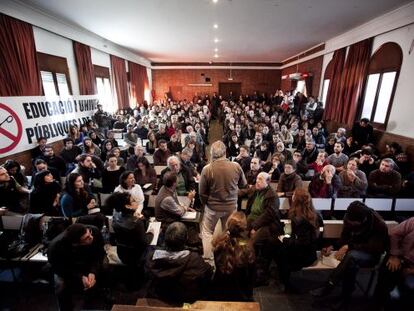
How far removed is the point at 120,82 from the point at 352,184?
10.9 metres

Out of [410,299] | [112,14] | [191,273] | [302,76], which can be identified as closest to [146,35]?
[112,14]

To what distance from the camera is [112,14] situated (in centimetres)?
614

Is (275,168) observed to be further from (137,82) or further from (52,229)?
(137,82)

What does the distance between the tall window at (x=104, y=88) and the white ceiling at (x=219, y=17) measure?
133 cm

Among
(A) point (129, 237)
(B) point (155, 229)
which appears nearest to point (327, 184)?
(B) point (155, 229)

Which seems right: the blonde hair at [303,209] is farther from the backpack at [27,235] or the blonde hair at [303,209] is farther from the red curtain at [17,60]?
the red curtain at [17,60]

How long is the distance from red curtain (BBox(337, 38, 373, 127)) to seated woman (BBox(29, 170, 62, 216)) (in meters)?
8.16

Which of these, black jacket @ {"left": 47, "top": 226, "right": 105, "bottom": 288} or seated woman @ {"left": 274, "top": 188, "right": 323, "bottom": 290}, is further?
seated woman @ {"left": 274, "top": 188, "right": 323, "bottom": 290}

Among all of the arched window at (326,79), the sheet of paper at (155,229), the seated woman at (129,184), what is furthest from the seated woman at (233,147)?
the arched window at (326,79)

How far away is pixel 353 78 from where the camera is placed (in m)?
7.55

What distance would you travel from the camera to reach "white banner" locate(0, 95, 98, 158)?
16.3 ft

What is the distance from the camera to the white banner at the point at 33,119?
4.97 meters

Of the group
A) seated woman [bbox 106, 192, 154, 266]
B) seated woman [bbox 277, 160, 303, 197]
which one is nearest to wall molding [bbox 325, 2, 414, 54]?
seated woman [bbox 277, 160, 303, 197]

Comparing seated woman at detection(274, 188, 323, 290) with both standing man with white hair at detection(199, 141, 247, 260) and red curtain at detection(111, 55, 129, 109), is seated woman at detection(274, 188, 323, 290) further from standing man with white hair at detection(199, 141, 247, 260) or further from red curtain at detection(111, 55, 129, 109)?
red curtain at detection(111, 55, 129, 109)
